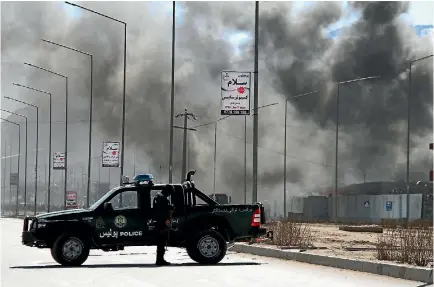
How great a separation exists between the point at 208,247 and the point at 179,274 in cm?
322

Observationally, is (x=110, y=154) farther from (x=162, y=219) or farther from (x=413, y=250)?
(x=413, y=250)

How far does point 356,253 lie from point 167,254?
205 inches

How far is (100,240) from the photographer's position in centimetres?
2125

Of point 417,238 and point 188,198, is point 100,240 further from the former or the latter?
point 417,238

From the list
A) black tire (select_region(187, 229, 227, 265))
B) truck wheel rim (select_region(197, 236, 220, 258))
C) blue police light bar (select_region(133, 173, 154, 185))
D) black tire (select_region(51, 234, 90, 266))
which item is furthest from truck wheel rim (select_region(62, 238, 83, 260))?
truck wheel rim (select_region(197, 236, 220, 258))

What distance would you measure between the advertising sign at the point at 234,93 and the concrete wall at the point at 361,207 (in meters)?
51.1

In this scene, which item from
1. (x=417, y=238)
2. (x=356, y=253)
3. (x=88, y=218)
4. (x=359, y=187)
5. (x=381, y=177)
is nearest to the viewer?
(x=417, y=238)

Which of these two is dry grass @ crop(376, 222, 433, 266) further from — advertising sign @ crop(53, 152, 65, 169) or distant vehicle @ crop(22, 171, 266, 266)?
advertising sign @ crop(53, 152, 65, 169)

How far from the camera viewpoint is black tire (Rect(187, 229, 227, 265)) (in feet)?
70.0

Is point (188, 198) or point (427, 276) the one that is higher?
point (188, 198)

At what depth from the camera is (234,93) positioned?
28391 millimetres

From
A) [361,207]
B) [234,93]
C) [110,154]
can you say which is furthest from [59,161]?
[234,93]

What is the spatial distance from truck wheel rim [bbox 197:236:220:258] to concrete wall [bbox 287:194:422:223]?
189 ft

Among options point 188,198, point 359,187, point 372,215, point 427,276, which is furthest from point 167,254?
point 359,187
